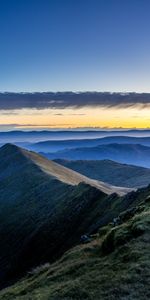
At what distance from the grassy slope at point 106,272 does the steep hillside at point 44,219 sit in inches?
1342

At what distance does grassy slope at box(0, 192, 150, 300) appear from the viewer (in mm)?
27969

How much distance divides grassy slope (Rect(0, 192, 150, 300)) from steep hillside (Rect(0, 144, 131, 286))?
3408 centimetres

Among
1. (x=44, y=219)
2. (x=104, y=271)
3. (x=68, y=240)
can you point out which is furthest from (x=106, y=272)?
(x=44, y=219)

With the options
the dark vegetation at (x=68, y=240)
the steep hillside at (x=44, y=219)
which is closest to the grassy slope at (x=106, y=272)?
the dark vegetation at (x=68, y=240)

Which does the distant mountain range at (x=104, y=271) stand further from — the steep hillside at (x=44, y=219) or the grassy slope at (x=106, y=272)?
the steep hillside at (x=44, y=219)

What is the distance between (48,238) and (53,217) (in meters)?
12.3

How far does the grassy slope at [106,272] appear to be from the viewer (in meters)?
28.0

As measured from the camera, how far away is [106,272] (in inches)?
1242

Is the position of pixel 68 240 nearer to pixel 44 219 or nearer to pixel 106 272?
pixel 44 219

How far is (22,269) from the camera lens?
80.9 meters

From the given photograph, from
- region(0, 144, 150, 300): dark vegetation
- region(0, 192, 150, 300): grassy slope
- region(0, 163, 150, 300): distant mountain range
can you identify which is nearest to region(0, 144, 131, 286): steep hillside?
region(0, 144, 150, 300): dark vegetation

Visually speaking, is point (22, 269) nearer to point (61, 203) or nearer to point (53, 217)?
point (53, 217)

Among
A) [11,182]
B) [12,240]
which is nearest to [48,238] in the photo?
[12,240]

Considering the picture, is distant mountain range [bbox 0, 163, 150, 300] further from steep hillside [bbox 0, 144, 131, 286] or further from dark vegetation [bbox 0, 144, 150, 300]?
steep hillside [bbox 0, 144, 131, 286]
